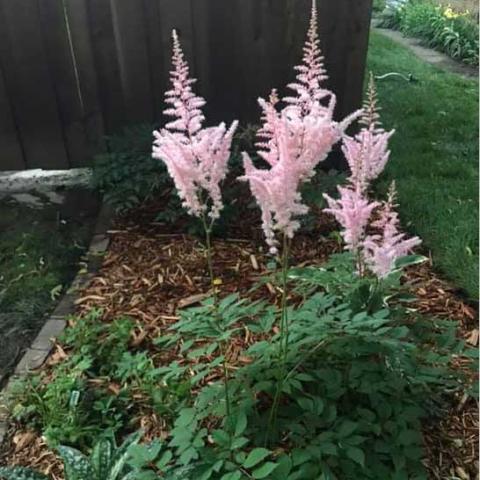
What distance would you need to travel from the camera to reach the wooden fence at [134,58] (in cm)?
→ 376

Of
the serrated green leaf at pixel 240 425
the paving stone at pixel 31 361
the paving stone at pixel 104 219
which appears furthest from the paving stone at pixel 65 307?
the serrated green leaf at pixel 240 425

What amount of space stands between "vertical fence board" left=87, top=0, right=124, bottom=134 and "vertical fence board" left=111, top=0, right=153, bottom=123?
1.5 inches

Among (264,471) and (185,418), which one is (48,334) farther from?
(264,471)

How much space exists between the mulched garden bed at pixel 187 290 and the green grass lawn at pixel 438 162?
270 mm

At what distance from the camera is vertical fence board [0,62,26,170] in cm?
405

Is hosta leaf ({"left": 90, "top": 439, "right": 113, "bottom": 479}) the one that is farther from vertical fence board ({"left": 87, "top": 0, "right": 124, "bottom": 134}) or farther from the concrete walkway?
the concrete walkway

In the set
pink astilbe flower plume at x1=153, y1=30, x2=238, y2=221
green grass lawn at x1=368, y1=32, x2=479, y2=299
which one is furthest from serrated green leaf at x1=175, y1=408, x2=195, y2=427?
green grass lawn at x1=368, y1=32, x2=479, y2=299

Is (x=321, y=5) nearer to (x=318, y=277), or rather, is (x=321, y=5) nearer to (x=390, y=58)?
(x=318, y=277)

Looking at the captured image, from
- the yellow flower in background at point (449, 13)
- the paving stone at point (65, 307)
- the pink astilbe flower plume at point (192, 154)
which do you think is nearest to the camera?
the pink astilbe flower plume at point (192, 154)

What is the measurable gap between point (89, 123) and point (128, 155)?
0.69m

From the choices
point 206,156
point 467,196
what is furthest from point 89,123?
point 206,156

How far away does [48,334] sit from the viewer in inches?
109

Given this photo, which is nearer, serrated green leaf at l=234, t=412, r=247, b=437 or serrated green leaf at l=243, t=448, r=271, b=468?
serrated green leaf at l=243, t=448, r=271, b=468

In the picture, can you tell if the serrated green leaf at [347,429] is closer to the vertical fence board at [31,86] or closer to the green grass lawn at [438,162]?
the green grass lawn at [438,162]
